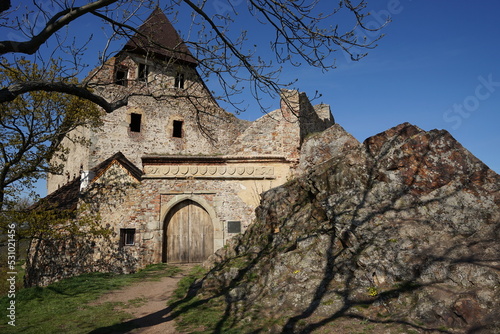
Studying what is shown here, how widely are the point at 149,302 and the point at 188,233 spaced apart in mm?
5124

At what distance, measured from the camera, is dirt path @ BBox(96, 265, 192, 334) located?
236 inches

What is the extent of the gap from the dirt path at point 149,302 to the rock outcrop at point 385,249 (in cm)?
108

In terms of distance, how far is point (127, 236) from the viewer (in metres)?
12.1

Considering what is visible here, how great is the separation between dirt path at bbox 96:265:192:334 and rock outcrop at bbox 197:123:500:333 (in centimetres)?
108

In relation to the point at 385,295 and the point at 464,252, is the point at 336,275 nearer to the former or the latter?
the point at 385,295

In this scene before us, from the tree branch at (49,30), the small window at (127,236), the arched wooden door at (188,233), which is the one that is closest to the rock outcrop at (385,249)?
the arched wooden door at (188,233)

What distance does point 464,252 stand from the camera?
5371mm

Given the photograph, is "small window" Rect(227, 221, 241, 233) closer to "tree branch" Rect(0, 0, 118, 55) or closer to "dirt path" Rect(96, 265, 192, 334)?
"dirt path" Rect(96, 265, 192, 334)

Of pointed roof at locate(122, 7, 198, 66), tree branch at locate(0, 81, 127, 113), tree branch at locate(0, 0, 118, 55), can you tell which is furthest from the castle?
tree branch at locate(0, 0, 118, 55)

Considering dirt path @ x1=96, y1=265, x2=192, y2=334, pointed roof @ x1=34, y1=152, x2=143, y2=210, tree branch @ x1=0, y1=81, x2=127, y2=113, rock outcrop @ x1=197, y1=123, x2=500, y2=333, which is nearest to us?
tree branch @ x1=0, y1=81, x2=127, y2=113

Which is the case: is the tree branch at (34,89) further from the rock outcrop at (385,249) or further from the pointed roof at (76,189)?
the pointed roof at (76,189)

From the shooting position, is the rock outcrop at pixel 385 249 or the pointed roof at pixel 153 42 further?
the pointed roof at pixel 153 42

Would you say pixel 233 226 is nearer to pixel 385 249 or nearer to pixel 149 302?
pixel 149 302

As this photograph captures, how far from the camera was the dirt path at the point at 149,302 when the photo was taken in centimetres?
599
